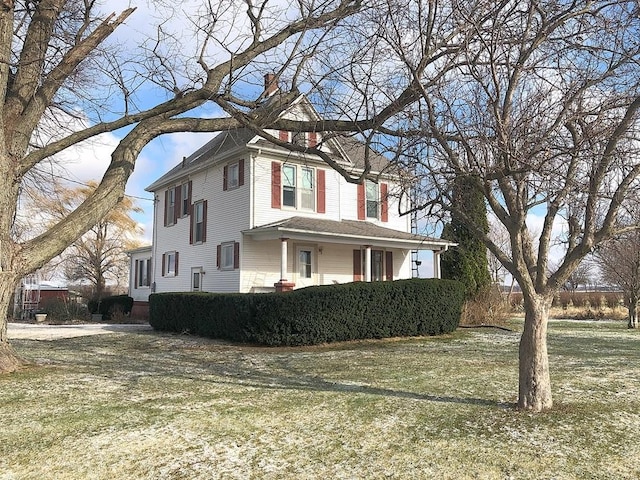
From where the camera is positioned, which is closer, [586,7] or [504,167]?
[504,167]

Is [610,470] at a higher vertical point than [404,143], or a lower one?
lower

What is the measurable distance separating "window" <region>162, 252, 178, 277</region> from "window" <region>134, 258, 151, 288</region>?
9.96 ft

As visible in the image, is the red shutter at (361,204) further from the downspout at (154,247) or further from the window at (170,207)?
the downspout at (154,247)

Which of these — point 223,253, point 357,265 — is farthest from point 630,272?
point 223,253

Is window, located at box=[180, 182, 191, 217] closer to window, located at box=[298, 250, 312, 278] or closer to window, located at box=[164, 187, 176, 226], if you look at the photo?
window, located at box=[164, 187, 176, 226]

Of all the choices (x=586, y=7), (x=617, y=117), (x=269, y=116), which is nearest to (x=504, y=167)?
(x=617, y=117)

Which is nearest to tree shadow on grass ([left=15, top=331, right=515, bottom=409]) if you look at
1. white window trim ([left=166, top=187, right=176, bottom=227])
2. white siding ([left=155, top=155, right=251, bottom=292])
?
white siding ([left=155, top=155, right=251, bottom=292])

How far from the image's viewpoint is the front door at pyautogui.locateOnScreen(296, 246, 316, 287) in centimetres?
1812

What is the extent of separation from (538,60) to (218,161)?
13812 millimetres

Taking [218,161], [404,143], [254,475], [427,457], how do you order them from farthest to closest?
[218,161]
[404,143]
[427,457]
[254,475]

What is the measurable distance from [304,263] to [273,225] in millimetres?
2629

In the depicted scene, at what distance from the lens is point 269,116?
8.95 meters

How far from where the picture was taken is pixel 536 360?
5.40 meters

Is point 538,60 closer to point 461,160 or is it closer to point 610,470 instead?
point 461,160
